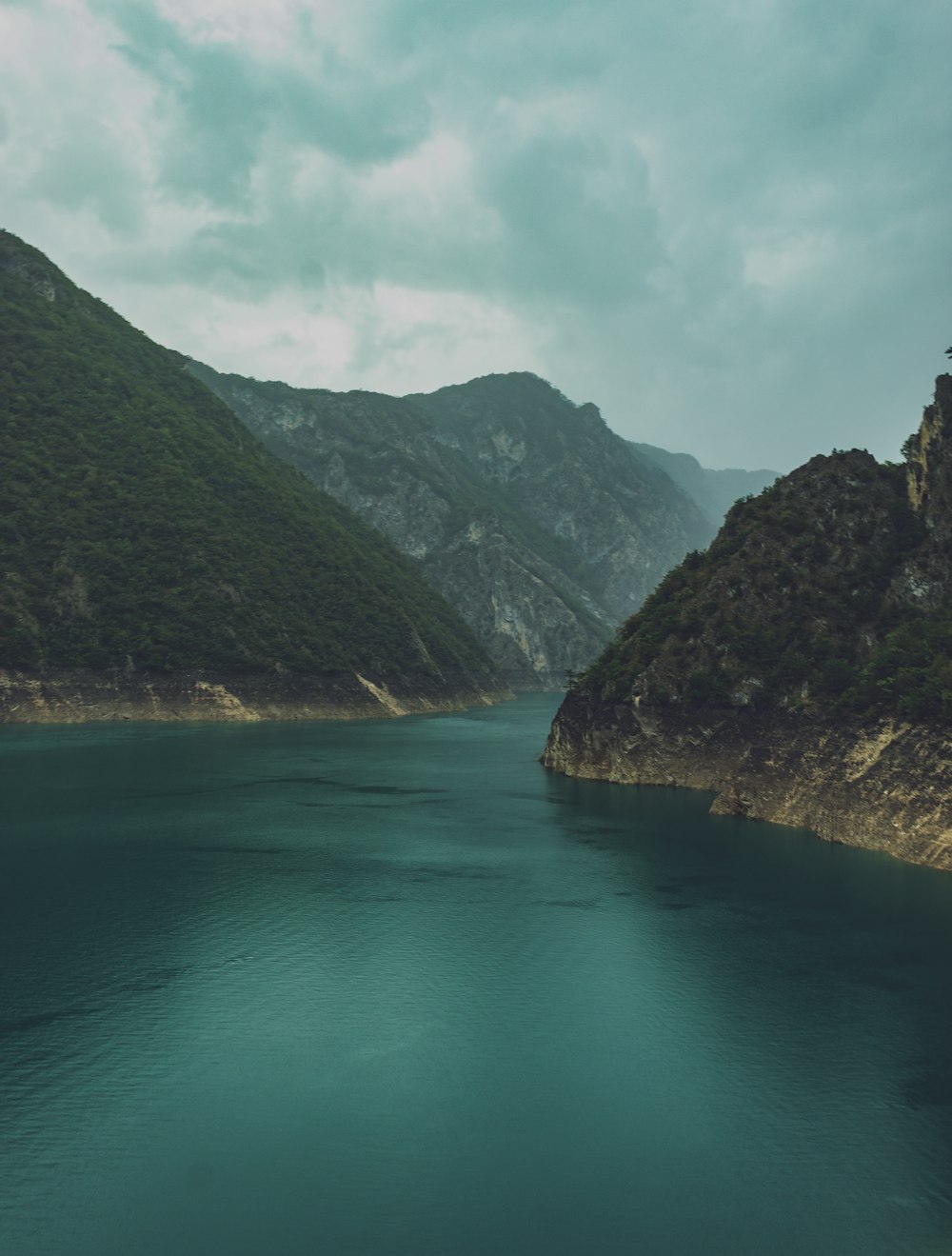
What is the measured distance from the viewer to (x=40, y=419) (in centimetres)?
16612

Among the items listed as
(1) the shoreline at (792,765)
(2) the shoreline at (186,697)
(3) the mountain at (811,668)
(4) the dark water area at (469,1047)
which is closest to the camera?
(4) the dark water area at (469,1047)

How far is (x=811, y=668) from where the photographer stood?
6706 cm

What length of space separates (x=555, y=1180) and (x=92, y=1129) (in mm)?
11773

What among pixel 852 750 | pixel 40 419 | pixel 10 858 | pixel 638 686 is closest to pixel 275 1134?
pixel 10 858

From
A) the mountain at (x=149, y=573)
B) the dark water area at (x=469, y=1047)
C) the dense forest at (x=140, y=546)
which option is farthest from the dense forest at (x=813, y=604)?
the dense forest at (x=140, y=546)

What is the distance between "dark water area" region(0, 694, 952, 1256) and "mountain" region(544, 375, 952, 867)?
5454 millimetres

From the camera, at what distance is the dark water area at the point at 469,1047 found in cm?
1906

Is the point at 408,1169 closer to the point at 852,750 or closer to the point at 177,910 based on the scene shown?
the point at 177,910

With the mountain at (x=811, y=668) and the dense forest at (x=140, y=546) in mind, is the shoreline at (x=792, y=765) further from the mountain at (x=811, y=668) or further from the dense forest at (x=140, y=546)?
the dense forest at (x=140, y=546)

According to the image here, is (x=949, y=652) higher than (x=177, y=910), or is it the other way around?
(x=949, y=652)

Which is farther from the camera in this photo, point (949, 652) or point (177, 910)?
point (949, 652)

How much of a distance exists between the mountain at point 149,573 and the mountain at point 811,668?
74797 millimetres

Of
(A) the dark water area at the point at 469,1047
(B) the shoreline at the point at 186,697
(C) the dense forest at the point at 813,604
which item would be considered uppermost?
(C) the dense forest at the point at 813,604

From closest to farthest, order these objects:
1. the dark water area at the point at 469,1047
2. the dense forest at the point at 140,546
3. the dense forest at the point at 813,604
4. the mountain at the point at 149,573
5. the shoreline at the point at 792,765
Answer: the dark water area at the point at 469,1047, the shoreline at the point at 792,765, the dense forest at the point at 813,604, the mountain at the point at 149,573, the dense forest at the point at 140,546
